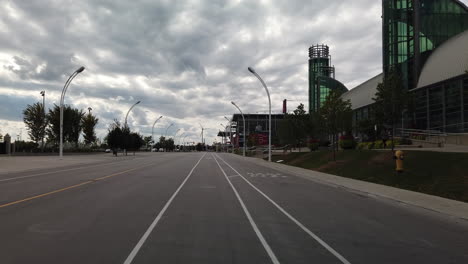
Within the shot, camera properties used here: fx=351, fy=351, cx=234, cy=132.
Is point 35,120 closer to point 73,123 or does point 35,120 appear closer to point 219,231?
point 73,123

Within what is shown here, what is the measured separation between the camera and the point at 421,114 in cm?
3747

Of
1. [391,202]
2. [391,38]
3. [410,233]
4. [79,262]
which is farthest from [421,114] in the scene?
[79,262]

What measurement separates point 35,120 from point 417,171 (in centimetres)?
6194

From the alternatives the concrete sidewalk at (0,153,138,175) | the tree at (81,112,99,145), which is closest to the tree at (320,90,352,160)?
the concrete sidewalk at (0,153,138,175)

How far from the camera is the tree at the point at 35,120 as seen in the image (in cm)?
6066

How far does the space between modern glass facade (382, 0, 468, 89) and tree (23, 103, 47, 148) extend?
2215 inches

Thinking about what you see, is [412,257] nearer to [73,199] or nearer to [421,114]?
[73,199]

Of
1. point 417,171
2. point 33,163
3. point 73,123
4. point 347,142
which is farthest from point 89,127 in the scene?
point 417,171

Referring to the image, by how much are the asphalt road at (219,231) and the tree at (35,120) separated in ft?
185

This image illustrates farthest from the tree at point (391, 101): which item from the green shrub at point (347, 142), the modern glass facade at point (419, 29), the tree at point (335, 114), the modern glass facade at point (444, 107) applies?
the modern glass facade at point (419, 29)

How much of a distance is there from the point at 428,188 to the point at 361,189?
2.44m

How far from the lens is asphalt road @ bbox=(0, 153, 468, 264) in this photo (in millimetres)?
5484

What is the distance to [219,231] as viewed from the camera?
7.03m

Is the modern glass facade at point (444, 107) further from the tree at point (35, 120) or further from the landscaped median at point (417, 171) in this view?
the tree at point (35, 120)
